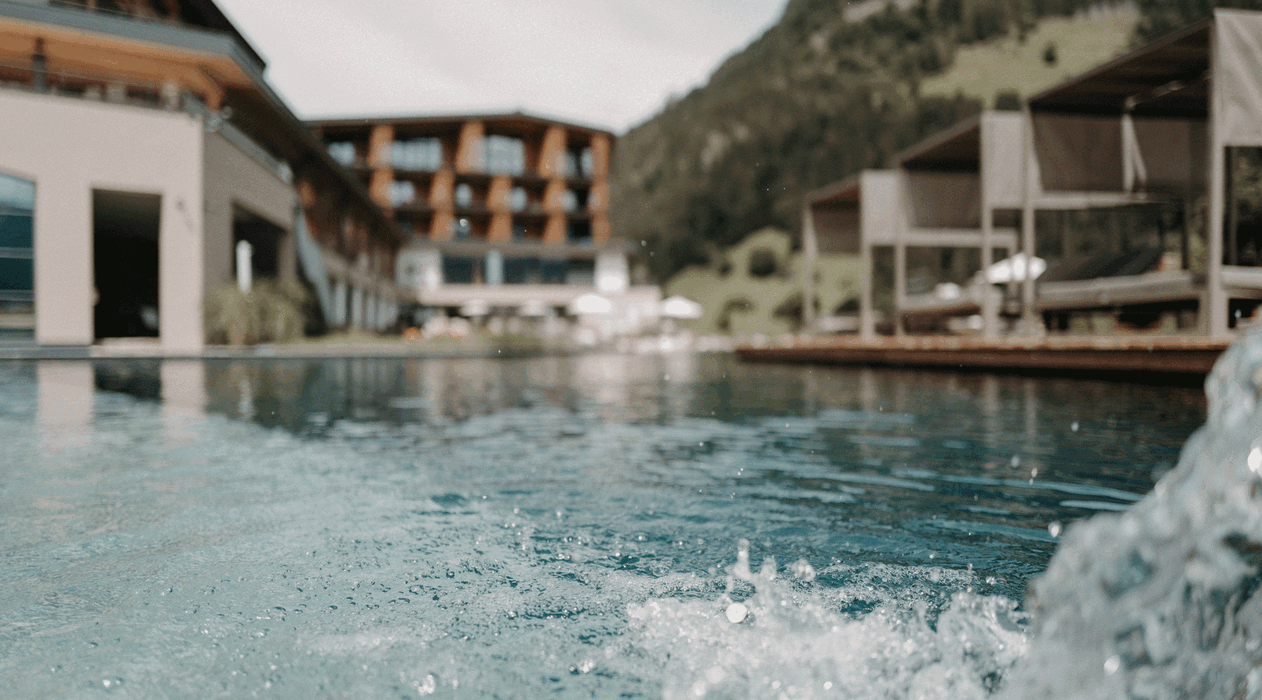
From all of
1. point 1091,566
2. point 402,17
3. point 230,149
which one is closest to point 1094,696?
point 1091,566

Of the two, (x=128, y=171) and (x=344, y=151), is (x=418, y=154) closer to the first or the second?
(x=344, y=151)

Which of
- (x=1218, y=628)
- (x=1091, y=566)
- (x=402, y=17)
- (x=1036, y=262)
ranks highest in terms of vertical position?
(x=402, y=17)

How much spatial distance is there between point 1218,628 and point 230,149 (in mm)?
20506

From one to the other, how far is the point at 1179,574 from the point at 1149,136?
41.7 feet

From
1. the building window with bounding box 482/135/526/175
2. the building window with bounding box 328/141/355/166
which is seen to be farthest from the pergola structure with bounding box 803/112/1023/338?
the building window with bounding box 328/141/355/166

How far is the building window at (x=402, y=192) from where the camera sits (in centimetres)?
4325

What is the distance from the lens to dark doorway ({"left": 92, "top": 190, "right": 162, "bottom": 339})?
2011 cm

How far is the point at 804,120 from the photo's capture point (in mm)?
72000

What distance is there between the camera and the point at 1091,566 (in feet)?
4.73

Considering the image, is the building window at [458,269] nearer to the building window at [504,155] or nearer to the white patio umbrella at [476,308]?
the white patio umbrella at [476,308]

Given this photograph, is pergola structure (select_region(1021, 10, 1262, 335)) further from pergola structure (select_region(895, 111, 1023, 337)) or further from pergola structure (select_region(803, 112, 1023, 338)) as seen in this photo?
pergola structure (select_region(895, 111, 1023, 337))

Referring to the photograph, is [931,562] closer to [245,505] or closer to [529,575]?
[529,575]

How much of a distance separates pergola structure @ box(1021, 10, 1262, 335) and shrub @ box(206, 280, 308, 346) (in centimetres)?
1456

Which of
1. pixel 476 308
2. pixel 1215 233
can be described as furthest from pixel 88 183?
pixel 476 308
